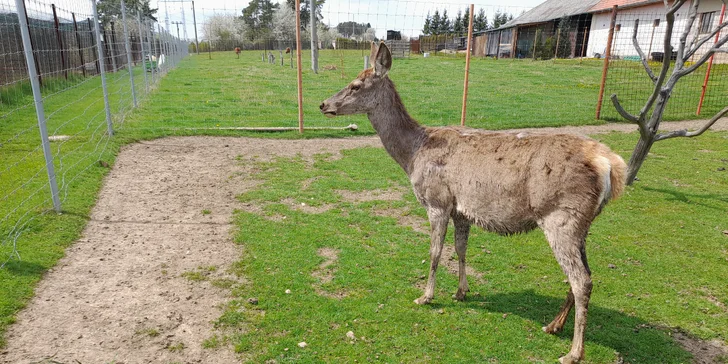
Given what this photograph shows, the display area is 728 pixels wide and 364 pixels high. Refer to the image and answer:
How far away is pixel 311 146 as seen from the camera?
34.9 ft

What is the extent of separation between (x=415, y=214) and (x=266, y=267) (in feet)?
8.35

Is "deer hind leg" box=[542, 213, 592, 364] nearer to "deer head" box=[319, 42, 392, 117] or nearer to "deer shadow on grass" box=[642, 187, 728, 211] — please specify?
"deer head" box=[319, 42, 392, 117]

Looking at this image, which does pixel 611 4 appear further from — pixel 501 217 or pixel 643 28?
pixel 501 217

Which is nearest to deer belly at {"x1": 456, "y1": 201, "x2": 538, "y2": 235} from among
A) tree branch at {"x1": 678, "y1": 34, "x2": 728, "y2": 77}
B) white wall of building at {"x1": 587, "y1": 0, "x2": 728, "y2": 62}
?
tree branch at {"x1": 678, "y1": 34, "x2": 728, "y2": 77}

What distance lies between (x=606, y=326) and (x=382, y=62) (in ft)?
11.1

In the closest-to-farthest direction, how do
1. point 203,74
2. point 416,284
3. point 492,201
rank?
1. point 492,201
2. point 416,284
3. point 203,74

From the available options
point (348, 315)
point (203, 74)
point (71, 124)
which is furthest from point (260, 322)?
point (203, 74)

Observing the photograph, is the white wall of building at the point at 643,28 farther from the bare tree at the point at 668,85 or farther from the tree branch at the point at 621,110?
the tree branch at the point at 621,110

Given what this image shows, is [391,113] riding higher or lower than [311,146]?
higher

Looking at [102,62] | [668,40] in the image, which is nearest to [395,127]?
[668,40]

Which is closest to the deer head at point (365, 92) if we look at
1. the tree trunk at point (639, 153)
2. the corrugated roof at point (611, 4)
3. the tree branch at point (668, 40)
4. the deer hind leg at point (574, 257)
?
the deer hind leg at point (574, 257)

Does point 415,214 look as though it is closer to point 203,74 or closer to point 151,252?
point 151,252

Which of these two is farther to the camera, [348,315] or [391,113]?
[391,113]

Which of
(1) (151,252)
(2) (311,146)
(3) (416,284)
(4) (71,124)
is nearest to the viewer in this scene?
(3) (416,284)
